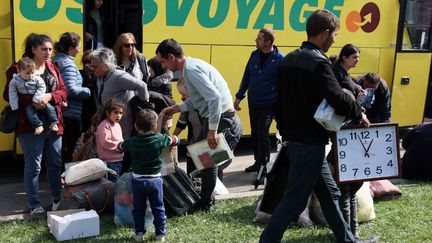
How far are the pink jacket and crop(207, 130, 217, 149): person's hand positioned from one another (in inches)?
43.9

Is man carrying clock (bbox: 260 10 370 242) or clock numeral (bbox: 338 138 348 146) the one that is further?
clock numeral (bbox: 338 138 348 146)

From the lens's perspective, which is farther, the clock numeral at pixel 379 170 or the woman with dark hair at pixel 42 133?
the woman with dark hair at pixel 42 133

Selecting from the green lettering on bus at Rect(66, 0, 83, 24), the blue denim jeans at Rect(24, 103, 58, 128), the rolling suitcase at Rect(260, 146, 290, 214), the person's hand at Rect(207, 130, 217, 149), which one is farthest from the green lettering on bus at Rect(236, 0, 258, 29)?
the blue denim jeans at Rect(24, 103, 58, 128)

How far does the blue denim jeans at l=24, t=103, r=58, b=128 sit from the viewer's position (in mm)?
4793

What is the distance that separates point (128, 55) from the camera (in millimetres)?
5770

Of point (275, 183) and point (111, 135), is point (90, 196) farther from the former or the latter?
point (275, 183)

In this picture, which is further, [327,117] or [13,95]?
[13,95]

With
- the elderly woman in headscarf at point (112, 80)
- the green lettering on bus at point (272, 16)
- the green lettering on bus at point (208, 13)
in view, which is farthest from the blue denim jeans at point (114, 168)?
the green lettering on bus at point (272, 16)

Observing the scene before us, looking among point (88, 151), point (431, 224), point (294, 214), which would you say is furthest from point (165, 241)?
point (431, 224)

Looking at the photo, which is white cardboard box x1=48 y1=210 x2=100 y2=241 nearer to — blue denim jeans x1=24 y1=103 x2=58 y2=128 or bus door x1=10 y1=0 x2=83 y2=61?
blue denim jeans x1=24 y1=103 x2=58 y2=128

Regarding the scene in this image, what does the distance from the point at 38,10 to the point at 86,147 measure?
1.61 m

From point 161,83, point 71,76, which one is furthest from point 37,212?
point 161,83

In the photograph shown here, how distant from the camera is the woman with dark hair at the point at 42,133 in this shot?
4855 mm

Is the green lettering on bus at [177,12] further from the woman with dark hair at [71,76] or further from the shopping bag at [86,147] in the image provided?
the shopping bag at [86,147]
